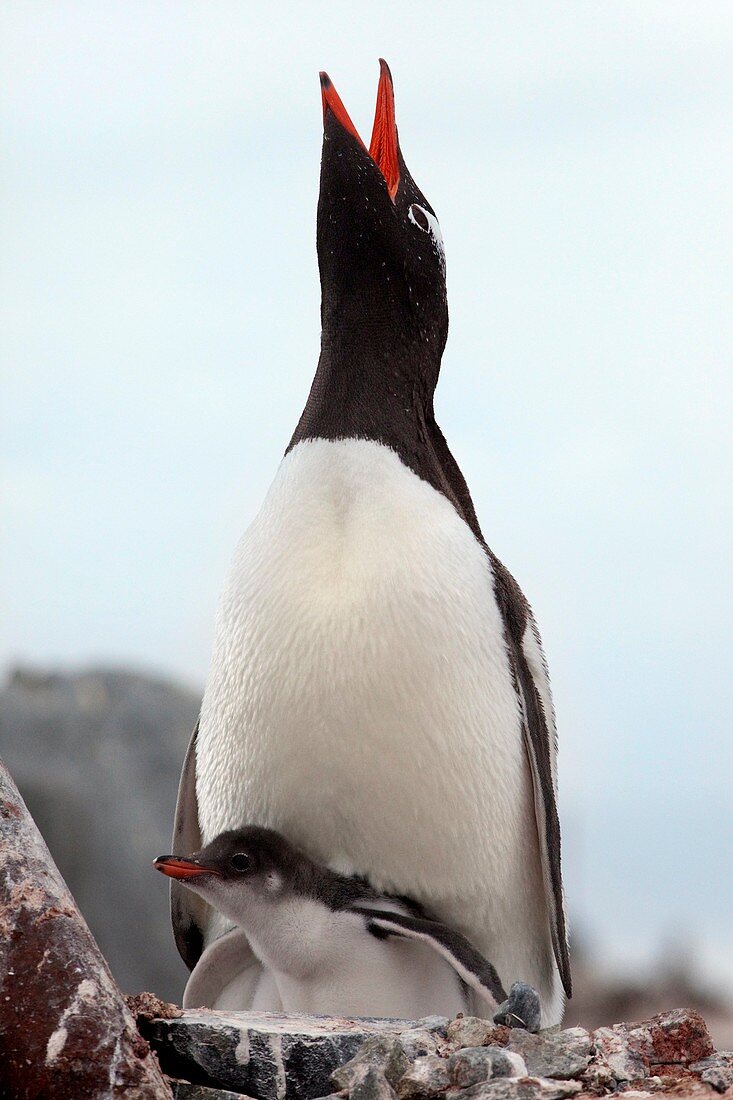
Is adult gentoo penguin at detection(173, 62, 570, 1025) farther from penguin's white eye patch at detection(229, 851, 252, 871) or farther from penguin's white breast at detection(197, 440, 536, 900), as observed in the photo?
penguin's white eye patch at detection(229, 851, 252, 871)

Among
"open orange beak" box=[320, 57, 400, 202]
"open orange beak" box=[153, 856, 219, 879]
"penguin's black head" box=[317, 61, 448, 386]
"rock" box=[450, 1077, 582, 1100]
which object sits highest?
"open orange beak" box=[320, 57, 400, 202]

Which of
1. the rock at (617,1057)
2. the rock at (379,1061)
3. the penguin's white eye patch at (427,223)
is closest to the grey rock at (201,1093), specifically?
the rock at (379,1061)

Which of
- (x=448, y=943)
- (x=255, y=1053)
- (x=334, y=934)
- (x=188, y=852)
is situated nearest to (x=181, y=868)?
(x=334, y=934)

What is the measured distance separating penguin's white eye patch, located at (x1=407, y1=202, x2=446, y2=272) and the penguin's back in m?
0.54

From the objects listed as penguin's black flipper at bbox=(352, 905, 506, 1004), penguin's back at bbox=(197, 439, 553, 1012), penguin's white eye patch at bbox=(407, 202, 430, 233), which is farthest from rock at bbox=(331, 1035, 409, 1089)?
penguin's white eye patch at bbox=(407, 202, 430, 233)

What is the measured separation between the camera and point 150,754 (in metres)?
7.29

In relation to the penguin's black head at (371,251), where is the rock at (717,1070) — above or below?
below

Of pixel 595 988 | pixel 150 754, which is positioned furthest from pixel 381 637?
pixel 595 988

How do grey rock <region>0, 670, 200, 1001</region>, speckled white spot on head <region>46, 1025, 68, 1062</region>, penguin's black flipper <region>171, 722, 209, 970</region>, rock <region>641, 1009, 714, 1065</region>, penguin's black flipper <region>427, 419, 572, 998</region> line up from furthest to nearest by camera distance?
grey rock <region>0, 670, 200, 1001</region> < penguin's black flipper <region>171, 722, 209, 970</region> < penguin's black flipper <region>427, 419, 572, 998</region> < rock <region>641, 1009, 714, 1065</region> < speckled white spot on head <region>46, 1025, 68, 1062</region>


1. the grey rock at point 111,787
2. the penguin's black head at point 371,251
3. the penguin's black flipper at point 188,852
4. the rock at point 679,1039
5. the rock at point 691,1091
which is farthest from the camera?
the grey rock at point 111,787

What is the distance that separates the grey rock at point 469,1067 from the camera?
187cm

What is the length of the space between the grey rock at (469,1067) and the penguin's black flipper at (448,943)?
68 cm

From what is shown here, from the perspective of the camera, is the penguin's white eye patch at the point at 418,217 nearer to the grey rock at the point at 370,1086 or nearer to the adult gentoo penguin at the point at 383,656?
the adult gentoo penguin at the point at 383,656

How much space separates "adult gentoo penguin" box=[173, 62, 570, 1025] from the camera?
2658mm
